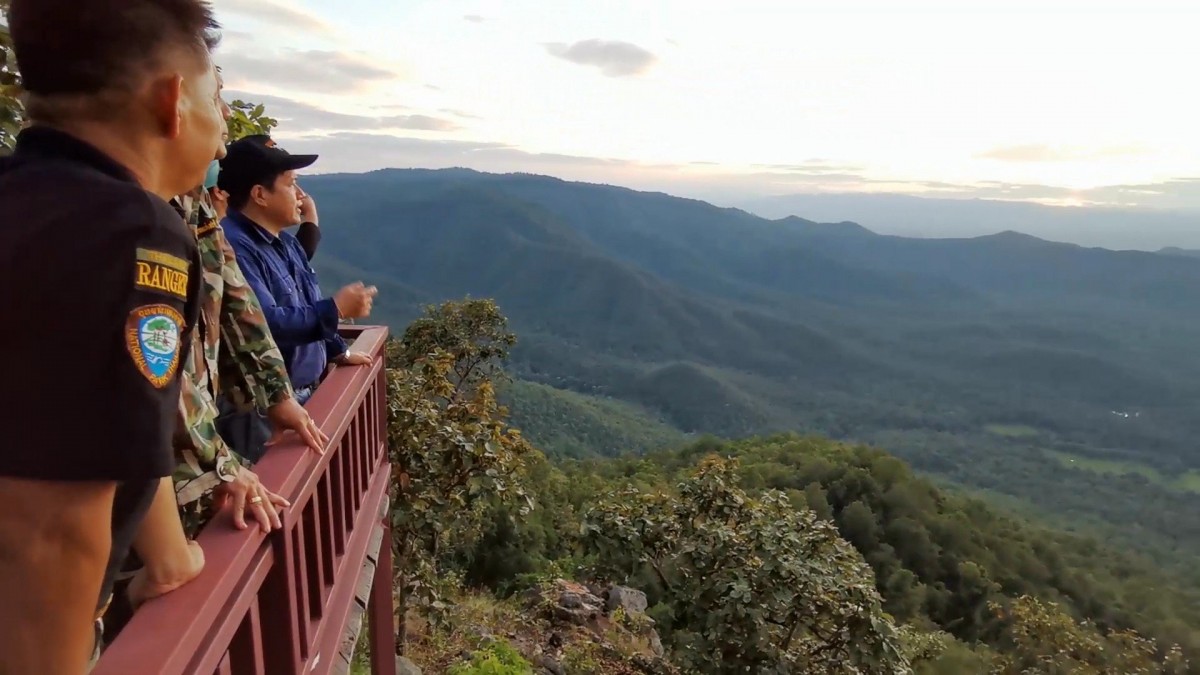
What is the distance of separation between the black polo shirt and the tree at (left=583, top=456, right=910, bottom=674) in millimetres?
4752

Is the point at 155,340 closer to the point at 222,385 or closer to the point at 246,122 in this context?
the point at 222,385

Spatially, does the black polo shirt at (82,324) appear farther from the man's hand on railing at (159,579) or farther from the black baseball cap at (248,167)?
the black baseball cap at (248,167)

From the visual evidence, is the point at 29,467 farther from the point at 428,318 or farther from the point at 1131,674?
the point at 1131,674

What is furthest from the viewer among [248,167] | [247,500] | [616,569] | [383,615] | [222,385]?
[616,569]

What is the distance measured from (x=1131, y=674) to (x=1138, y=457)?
A: 329 feet

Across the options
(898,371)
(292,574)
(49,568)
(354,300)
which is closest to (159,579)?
(49,568)

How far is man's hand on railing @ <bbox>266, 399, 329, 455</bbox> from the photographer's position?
199 cm

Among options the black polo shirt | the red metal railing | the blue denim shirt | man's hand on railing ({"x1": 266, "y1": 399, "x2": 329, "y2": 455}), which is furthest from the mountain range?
the black polo shirt

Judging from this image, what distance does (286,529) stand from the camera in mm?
1750

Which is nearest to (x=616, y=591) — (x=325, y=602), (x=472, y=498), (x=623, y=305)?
(x=472, y=498)

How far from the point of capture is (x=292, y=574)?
183cm

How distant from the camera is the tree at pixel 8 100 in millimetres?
1976

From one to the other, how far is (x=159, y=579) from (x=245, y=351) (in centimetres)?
76

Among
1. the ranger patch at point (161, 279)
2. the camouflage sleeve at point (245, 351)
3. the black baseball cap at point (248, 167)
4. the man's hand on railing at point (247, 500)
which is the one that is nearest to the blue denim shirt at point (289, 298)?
the black baseball cap at point (248, 167)
